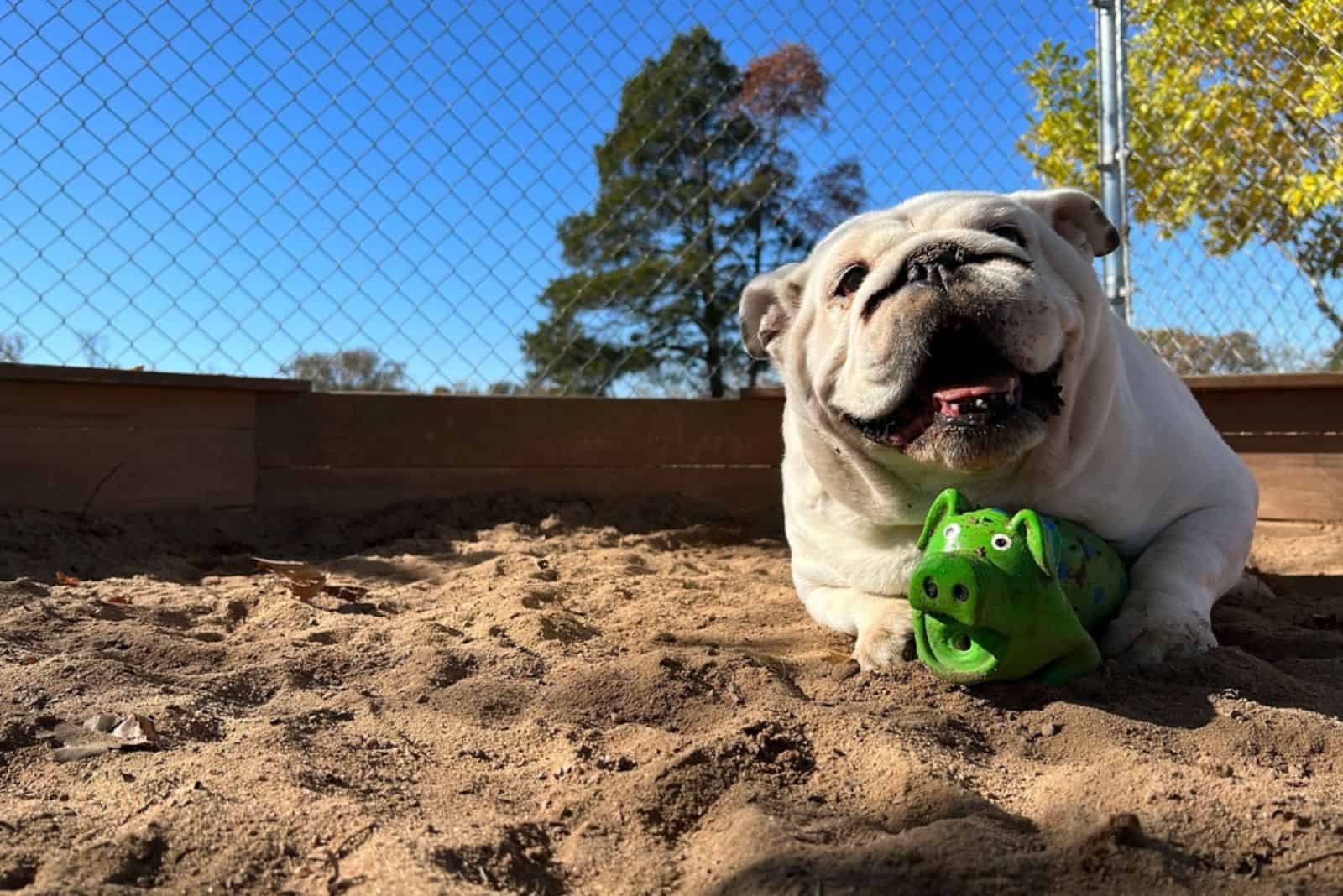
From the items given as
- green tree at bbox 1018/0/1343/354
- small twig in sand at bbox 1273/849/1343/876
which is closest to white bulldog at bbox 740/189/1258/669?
small twig in sand at bbox 1273/849/1343/876

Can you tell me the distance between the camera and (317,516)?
14.0 ft

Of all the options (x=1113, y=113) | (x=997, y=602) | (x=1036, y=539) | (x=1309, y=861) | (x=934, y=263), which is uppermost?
(x=1113, y=113)

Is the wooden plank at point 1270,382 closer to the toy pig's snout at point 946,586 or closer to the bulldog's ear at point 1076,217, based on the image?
the bulldog's ear at point 1076,217

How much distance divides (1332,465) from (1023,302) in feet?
10.6

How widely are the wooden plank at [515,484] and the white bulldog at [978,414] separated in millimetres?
1818

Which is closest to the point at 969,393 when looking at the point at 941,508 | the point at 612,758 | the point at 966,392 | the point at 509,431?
the point at 966,392

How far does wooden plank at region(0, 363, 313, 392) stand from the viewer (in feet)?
12.1

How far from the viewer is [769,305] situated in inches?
114

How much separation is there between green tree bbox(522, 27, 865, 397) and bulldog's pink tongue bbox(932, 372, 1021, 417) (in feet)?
9.53

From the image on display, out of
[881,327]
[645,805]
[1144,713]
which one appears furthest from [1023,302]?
[645,805]

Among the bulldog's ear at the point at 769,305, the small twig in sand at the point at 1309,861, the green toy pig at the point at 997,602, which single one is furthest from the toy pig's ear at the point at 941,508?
the small twig in sand at the point at 1309,861

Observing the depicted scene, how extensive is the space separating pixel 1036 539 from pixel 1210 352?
4374mm

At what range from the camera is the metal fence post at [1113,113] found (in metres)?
5.08

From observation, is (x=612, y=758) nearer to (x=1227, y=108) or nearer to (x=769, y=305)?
(x=769, y=305)
